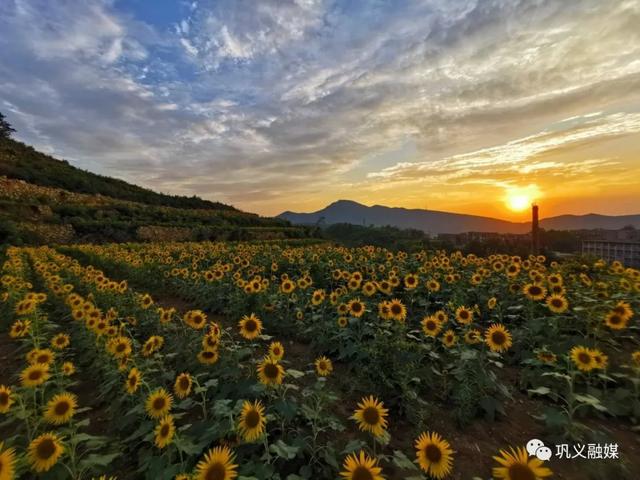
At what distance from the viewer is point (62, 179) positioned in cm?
4316

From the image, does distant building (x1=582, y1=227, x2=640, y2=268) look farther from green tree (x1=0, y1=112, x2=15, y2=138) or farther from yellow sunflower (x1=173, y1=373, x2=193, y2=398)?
green tree (x1=0, y1=112, x2=15, y2=138)

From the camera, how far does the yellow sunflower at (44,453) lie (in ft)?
8.25

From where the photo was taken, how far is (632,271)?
6359 mm

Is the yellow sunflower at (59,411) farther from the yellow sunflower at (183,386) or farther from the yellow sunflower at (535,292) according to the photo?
the yellow sunflower at (535,292)

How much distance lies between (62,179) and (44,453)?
51258mm

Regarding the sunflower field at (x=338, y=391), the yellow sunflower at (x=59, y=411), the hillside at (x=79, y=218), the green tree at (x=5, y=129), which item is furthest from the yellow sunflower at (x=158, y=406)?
the green tree at (x=5, y=129)

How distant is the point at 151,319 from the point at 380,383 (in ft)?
13.3

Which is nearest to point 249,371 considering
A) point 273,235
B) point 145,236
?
point 145,236

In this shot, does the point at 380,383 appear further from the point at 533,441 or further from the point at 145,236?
the point at 145,236

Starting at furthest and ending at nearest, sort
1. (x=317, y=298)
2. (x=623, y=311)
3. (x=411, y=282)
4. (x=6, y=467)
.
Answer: (x=411, y=282)
(x=317, y=298)
(x=623, y=311)
(x=6, y=467)

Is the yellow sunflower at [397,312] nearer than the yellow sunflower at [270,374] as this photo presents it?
No

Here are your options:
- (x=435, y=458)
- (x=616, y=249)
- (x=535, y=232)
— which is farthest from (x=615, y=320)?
(x=616, y=249)

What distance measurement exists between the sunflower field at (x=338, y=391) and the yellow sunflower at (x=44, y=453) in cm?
1

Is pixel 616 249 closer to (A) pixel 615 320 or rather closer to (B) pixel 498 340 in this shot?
(A) pixel 615 320
